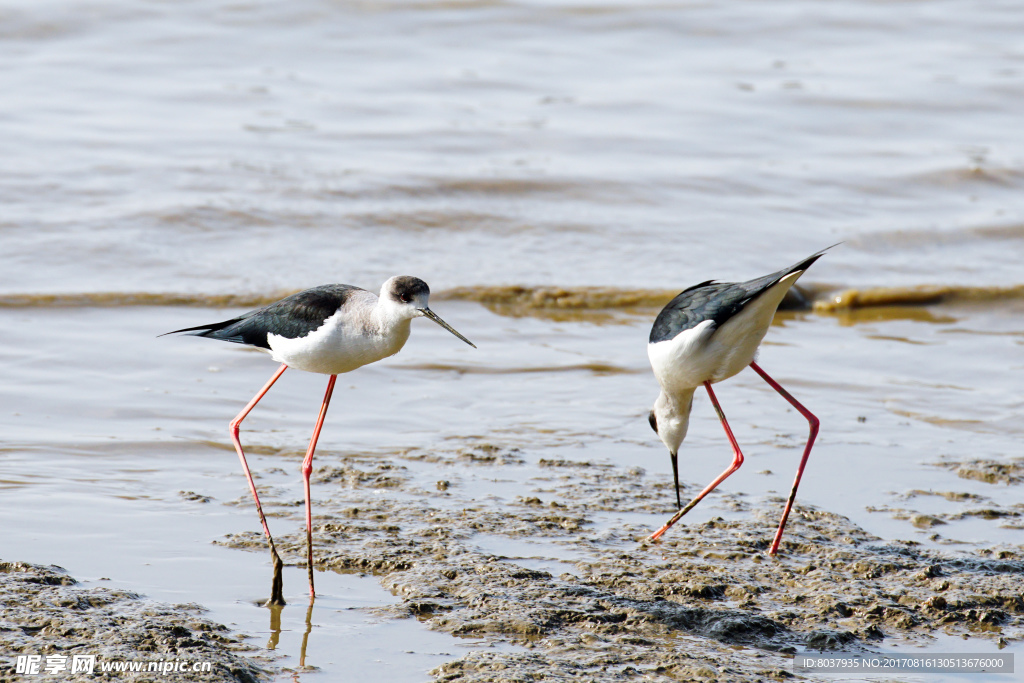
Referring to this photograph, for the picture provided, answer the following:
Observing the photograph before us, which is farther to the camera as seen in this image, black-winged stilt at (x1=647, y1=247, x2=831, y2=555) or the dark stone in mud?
black-winged stilt at (x1=647, y1=247, x2=831, y2=555)

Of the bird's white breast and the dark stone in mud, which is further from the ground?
the bird's white breast

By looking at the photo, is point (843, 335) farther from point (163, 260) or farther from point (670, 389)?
point (163, 260)

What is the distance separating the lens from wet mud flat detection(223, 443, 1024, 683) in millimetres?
3676

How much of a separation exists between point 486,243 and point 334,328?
502cm

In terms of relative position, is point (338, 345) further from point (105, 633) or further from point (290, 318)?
point (105, 633)

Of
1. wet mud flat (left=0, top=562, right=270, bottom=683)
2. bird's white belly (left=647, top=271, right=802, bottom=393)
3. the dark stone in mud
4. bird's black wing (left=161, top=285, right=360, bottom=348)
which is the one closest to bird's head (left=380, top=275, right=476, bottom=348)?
bird's black wing (left=161, top=285, right=360, bottom=348)

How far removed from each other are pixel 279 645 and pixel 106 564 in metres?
0.82

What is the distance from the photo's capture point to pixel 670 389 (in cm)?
486

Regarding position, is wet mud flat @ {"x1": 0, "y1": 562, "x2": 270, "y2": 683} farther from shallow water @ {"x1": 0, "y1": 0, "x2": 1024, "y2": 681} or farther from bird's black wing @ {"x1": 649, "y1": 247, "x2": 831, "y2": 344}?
bird's black wing @ {"x1": 649, "y1": 247, "x2": 831, "y2": 344}

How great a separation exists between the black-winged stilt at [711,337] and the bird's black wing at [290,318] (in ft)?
4.04

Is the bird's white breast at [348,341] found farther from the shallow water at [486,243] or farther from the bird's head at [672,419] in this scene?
the bird's head at [672,419]

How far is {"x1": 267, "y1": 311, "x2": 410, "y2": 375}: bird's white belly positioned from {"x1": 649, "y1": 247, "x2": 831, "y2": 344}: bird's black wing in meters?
1.10

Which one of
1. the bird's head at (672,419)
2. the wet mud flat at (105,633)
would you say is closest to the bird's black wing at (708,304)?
the bird's head at (672,419)

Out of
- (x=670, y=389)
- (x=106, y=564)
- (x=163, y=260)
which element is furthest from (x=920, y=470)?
(x=163, y=260)
